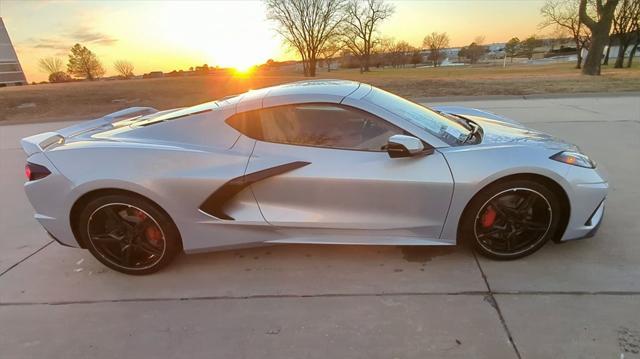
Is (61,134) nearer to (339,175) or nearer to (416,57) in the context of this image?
(339,175)

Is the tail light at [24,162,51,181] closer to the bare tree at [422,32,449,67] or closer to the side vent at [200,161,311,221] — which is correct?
the side vent at [200,161,311,221]

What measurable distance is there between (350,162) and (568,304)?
1.62 m

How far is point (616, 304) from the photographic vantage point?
2.44 metres

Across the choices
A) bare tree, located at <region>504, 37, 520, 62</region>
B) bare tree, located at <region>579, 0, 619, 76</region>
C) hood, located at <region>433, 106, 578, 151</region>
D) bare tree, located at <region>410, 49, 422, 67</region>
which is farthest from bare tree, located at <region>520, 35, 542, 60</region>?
hood, located at <region>433, 106, 578, 151</region>

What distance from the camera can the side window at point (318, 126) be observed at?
2.83 metres

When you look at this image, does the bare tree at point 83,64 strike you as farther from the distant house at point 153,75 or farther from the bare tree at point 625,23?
the bare tree at point 625,23

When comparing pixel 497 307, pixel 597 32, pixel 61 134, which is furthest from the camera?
pixel 597 32

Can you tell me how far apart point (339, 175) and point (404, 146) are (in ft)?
1.56

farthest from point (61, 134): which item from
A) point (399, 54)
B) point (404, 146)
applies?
point (399, 54)

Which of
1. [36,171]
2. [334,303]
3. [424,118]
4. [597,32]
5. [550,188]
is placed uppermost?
[597,32]

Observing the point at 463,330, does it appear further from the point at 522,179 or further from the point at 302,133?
the point at 302,133

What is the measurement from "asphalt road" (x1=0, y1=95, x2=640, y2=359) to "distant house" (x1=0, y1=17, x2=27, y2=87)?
8760 centimetres

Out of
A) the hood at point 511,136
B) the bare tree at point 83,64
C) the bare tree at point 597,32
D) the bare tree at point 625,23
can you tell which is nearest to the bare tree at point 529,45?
the bare tree at point 625,23

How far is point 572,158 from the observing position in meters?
2.86
